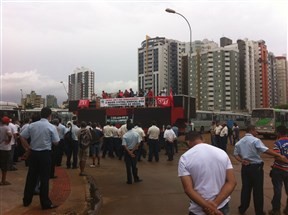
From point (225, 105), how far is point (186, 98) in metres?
63.7

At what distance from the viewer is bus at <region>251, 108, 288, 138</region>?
31.6m

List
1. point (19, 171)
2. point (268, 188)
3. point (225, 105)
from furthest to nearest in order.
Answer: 1. point (225, 105)
2. point (19, 171)
3. point (268, 188)

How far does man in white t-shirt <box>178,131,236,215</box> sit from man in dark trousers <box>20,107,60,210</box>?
3.88 metres

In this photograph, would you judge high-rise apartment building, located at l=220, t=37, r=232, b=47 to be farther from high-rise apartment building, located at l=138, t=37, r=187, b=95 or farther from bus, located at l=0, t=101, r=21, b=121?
bus, located at l=0, t=101, r=21, b=121

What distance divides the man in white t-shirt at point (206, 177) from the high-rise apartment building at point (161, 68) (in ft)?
107

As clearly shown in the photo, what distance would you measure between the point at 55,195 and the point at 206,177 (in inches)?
216

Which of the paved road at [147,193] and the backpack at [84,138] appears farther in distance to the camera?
the backpack at [84,138]

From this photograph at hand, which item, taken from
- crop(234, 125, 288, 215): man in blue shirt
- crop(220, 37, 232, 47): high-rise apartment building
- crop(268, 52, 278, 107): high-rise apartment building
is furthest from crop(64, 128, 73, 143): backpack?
crop(220, 37, 232, 47): high-rise apartment building

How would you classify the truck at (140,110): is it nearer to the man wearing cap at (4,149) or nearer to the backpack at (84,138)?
the backpack at (84,138)

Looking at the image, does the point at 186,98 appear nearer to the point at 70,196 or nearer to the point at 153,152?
the point at 153,152

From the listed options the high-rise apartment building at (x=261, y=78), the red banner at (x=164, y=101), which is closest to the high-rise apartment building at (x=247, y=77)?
the high-rise apartment building at (x=261, y=78)

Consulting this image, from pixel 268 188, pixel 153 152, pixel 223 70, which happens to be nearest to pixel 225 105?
pixel 223 70

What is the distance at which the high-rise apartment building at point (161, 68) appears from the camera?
38156mm

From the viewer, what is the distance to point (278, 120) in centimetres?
3206
